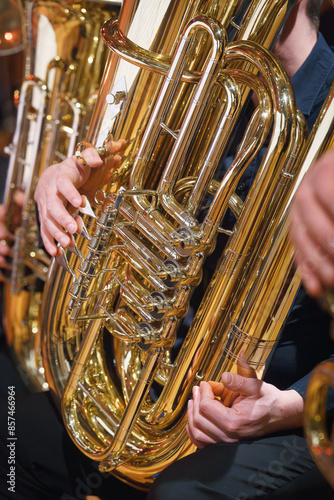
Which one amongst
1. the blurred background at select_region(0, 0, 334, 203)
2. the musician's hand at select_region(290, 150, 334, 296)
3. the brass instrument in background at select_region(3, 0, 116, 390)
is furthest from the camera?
the blurred background at select_region(0, 0, 334, 203)

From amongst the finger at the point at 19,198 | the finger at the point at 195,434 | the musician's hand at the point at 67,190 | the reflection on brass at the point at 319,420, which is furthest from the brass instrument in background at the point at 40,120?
the reflection on brass at the point at 319,420

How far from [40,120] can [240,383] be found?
824 millimetres

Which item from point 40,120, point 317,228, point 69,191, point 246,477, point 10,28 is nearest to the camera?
point 317,228

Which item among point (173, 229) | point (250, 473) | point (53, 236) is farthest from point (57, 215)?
point (250, 473)

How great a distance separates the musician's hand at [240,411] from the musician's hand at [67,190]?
11.5 inches

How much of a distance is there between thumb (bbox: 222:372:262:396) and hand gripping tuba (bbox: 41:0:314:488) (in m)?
0.03

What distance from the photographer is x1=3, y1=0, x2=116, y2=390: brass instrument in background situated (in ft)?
3.88

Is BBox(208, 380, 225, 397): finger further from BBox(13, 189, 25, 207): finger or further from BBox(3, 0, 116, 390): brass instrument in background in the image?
BBox(13, 189, 25, 207): finger

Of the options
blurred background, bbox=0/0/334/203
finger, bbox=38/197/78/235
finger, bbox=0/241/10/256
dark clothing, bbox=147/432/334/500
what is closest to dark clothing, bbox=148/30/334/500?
dark clothing, bbox=147/432/334/500

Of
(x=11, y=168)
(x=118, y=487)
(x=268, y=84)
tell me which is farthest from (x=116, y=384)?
(x=11, y=168)

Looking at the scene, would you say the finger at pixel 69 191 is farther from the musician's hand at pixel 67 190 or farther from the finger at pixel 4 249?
the finger at pixel 4 249

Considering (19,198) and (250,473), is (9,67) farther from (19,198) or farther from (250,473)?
(250,473)

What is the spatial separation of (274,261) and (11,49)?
120 cm

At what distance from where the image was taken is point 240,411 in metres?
0.65
